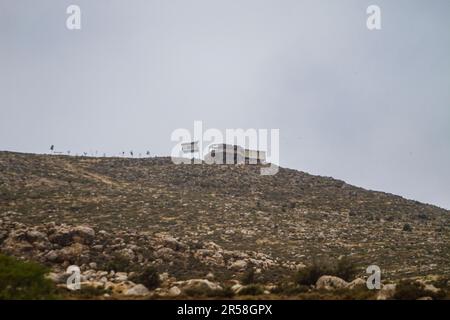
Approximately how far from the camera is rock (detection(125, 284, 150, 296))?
48.4 ft

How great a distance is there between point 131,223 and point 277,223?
11594 millimetres

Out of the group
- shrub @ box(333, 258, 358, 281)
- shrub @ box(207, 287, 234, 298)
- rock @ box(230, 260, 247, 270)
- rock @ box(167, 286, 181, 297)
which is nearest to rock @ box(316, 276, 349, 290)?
shrub @ box(333, 258, 358, 281)

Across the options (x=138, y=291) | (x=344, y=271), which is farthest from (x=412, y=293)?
(x=138, y=291)

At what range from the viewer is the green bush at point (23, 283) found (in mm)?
12242

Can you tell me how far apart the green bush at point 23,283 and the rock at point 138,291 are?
7.93ft

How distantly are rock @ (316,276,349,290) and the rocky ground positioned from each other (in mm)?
109

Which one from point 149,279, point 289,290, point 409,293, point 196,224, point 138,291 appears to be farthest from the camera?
point 196,224

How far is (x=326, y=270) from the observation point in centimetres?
1797

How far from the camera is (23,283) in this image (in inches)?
505

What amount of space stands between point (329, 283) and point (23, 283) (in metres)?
10.1

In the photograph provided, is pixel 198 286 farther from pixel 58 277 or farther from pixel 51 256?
pixel 51 256

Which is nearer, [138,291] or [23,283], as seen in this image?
[23,283]

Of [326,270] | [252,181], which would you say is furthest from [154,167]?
[326,270]
